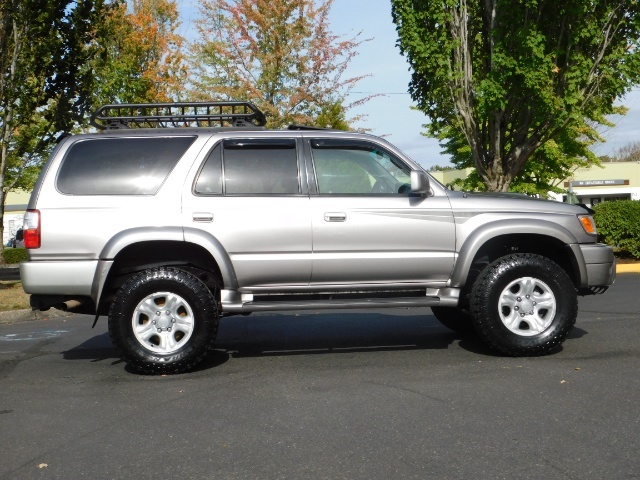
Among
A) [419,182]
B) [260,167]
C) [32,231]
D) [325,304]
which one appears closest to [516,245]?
[419,182]

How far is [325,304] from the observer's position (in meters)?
6.66

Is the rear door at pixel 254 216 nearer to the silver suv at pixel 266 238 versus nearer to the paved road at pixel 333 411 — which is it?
the silver suv at pixel 266 238

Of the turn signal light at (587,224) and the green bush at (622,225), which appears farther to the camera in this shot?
the green bush at (622,225)

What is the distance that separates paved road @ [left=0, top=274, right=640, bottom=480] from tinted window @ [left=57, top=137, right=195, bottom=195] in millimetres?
1594

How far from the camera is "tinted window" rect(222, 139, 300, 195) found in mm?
6863

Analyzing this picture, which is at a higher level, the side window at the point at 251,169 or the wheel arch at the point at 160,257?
the side window at the point at 251,169

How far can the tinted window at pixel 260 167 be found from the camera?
6863 mm

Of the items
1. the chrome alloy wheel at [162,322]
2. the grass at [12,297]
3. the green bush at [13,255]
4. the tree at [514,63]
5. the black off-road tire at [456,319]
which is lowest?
the green bush at [13,255]

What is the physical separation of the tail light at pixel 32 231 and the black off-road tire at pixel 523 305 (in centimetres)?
370

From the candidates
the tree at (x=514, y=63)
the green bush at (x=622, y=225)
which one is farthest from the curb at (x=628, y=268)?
the tree at (x=514, y=63)

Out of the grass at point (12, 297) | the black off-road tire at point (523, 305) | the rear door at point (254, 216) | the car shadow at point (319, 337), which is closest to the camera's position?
the rear door at point (254, 216)

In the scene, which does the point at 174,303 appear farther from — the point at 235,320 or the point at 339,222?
the point at 235,320

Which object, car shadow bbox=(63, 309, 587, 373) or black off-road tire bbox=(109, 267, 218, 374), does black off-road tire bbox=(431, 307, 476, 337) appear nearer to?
car shadow bbox=(63, 309, 587, 373)

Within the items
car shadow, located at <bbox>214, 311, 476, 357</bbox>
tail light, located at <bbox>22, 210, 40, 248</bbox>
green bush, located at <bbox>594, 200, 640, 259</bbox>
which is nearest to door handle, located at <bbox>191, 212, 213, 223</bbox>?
tail light, located at <bbox>22, 210, 40, 248</bbox>
